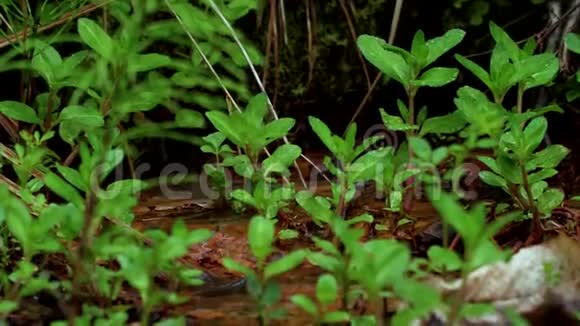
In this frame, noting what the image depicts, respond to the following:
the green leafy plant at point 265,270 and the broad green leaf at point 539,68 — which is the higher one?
the broad green leaf at point 539,68

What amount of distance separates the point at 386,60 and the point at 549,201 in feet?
1.50

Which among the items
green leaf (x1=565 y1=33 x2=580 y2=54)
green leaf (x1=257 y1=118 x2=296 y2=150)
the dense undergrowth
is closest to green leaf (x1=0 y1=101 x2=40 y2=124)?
the dense undergrowth

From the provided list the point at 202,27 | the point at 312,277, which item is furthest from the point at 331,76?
the point at 312,277

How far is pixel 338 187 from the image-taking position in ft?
6.43

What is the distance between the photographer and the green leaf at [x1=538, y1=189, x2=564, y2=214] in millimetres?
1990

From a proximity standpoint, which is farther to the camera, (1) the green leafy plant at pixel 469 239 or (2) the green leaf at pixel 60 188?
(2) the green leaf at pixel 60 188

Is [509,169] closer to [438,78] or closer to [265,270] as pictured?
[438,78]

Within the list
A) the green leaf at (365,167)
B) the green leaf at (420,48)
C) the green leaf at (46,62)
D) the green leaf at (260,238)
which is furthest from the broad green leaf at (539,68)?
the green leaf at (46,62)

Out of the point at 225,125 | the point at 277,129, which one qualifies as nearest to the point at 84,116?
the point at 225,125

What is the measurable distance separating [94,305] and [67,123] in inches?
28.2

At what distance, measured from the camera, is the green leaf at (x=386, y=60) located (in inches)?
81.8

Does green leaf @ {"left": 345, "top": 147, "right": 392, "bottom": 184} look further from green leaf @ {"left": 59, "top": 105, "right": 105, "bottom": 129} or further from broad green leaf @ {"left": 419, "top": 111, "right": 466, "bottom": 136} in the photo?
green leaf @ {"left": 59, "top": 105, "right": 105, "bottom": 129}

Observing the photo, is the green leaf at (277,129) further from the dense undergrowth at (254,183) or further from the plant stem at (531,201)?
the plant stem at (531,201)

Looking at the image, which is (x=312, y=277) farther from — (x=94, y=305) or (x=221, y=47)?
(x=221, y=47)
